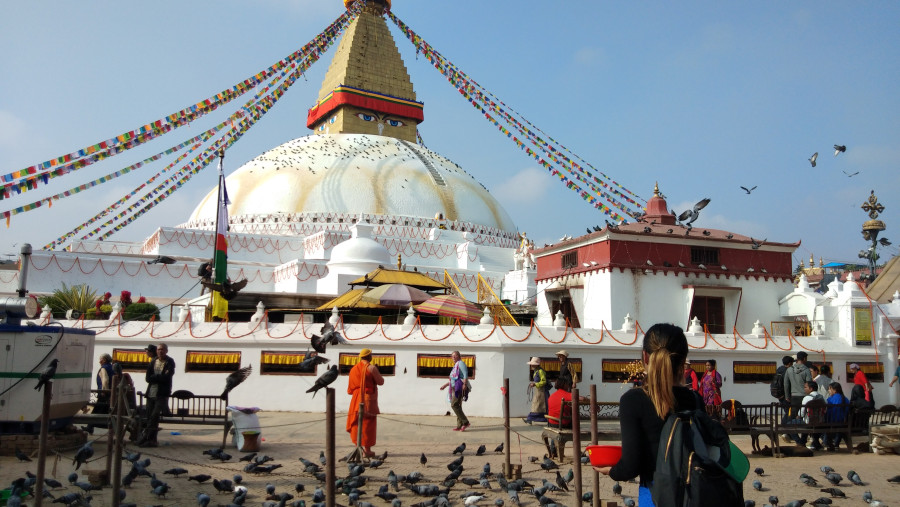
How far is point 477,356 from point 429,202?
19.1m

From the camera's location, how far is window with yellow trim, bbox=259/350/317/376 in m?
13.8

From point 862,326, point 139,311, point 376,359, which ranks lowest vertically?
point 376,359

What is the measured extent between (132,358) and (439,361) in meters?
6.07

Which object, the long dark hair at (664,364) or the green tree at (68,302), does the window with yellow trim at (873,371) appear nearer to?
the long dark hair at (664,364)

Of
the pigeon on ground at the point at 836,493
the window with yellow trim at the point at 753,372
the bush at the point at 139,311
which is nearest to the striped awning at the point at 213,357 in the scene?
the bush at the point at 139,311

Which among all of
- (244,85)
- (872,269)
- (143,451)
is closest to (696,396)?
(143,451)

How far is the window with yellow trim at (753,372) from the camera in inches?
591

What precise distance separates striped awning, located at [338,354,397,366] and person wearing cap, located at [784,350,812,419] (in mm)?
6648

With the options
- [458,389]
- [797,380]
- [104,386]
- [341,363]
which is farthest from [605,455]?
[341,363]

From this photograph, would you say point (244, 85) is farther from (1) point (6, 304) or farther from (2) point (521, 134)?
(1) point (6, 304)

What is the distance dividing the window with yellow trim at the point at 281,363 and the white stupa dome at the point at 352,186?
16.6 m

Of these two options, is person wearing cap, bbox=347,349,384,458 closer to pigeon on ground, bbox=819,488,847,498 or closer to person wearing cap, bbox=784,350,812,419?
pigeon on ground, bbox=819,488,847,498

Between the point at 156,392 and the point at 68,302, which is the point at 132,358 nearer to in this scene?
the point at 156,392

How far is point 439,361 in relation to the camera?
1353cm
